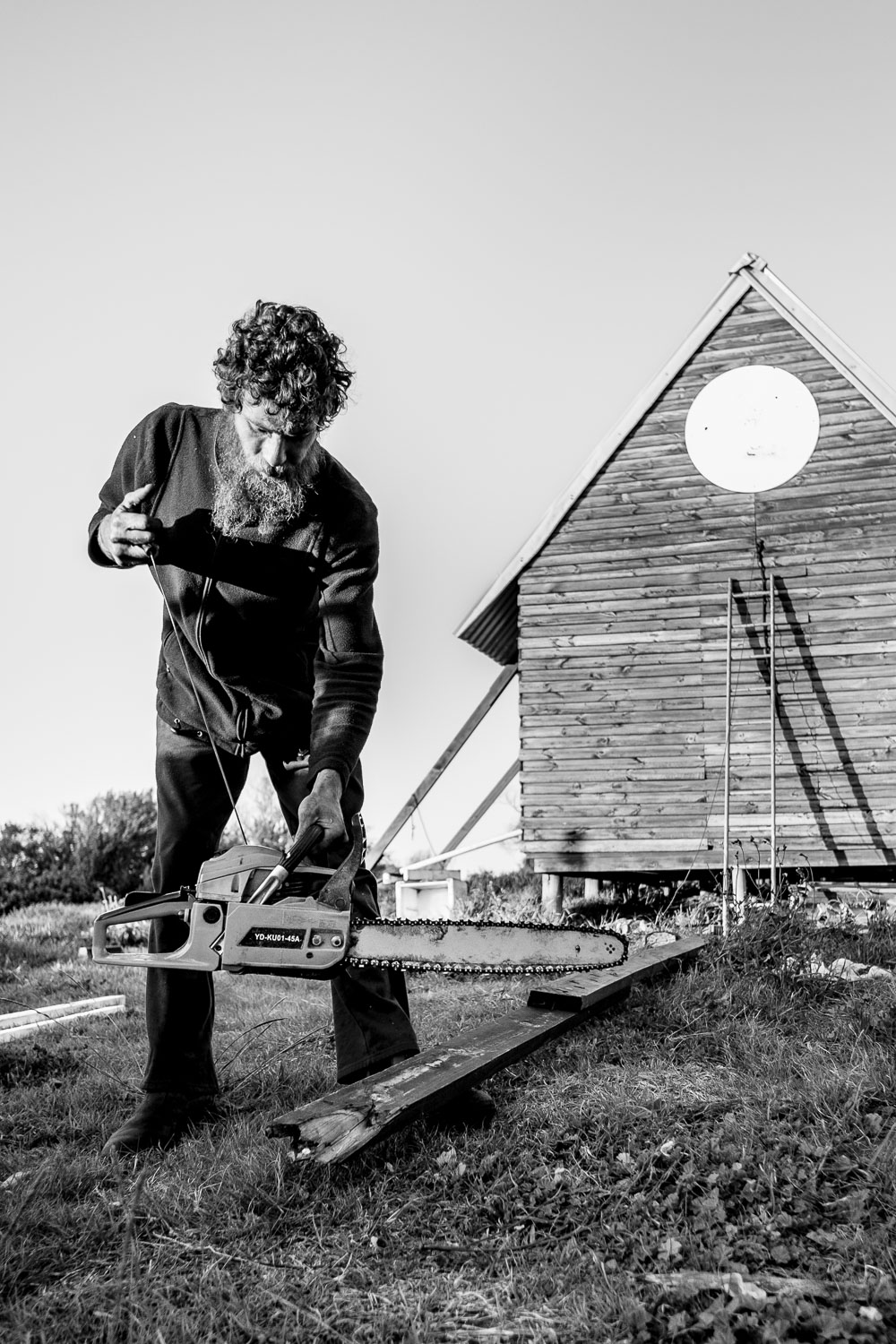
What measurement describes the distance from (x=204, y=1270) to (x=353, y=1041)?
137cm

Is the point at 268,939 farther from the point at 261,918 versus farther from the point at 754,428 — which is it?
the point at 754,428

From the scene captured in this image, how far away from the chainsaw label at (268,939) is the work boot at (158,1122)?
938 millimetres

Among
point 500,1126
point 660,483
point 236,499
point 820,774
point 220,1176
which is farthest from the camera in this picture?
point 660,483

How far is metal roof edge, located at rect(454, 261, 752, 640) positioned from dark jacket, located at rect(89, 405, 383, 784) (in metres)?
9.37

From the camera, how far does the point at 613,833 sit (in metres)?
12.8

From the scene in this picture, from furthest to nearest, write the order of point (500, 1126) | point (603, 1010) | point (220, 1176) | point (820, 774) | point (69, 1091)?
point (820, 774), point (603, 1010), point (69, 1091), point (500, 1126), point (220, 1176)

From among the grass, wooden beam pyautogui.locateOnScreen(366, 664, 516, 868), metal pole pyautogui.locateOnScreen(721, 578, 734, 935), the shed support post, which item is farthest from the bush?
the grass

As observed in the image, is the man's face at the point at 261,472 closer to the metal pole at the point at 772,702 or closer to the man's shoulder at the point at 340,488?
the man's shoulder at the point at 340,488

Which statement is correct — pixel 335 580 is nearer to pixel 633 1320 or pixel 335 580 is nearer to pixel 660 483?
pixel 633 1320

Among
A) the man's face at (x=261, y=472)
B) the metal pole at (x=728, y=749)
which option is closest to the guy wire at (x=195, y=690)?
the man's face at (x=261, y=472)

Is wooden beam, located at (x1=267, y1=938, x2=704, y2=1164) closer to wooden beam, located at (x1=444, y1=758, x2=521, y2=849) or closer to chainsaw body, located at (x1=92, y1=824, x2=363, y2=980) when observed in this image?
chainsaw body, located at (x1=92, y1=824, x2=363, y2=980)

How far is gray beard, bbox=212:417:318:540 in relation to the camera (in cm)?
393

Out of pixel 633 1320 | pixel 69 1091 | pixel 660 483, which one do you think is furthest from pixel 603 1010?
pixel 660 483

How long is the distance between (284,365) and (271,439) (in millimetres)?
258
